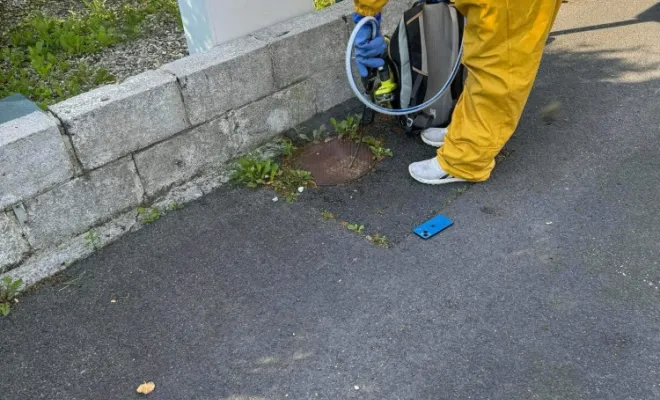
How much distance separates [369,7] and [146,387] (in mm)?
2055

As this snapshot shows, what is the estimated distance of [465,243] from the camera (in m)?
2.82

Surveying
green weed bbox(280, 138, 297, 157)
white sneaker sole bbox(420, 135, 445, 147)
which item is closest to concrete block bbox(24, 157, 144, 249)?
green weed bbox(280, 138, 297, 157)

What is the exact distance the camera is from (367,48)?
3109 mm

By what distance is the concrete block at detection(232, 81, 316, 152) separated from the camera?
333 cm

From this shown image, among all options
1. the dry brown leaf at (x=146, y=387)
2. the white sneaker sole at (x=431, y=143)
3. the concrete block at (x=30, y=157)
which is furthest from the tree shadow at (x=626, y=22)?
the dry brown leaf at (x=146, y=387)

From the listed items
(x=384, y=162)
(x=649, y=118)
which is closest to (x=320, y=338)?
(x=384, y=162)

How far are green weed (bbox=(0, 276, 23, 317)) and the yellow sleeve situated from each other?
2.08 meters

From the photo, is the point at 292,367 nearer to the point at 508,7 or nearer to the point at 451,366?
the point at 451,366

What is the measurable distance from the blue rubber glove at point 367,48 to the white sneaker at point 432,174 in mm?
597

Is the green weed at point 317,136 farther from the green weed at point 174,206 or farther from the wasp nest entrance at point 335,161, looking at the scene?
the green weed at point 174,206

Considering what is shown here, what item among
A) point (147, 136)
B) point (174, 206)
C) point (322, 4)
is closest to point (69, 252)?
point (174, 206)

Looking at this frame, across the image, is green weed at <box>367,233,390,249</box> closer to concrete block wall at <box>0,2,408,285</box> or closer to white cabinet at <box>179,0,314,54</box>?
concrete block wall at <box>0,2,408,285</box>

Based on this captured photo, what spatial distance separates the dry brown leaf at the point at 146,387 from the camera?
7.27 ft

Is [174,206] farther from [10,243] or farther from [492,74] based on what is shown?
[492,74]
